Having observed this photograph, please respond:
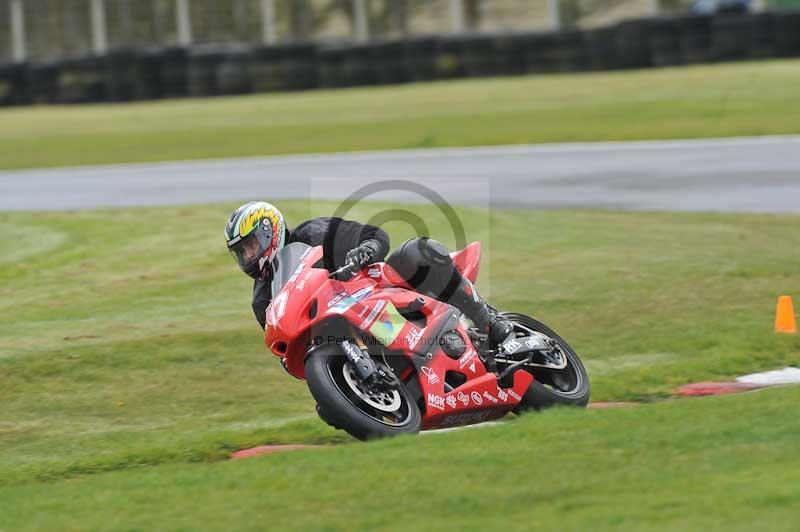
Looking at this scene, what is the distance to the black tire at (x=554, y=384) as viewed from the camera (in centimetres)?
746

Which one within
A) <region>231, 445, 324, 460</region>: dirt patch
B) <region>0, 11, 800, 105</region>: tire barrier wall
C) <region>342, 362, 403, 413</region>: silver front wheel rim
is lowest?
<region>231, 445, 324, 460</region>: dirt patch

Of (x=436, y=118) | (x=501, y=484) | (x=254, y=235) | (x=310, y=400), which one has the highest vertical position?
(x=254, y=235)

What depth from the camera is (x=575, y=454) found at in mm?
6027

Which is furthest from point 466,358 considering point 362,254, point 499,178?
point 499,178

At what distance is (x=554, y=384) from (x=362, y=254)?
1.56 meters

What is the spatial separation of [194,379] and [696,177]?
1070 centimetres

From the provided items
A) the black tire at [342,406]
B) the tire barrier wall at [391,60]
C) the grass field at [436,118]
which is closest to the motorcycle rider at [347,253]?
the black tire at [342,406]

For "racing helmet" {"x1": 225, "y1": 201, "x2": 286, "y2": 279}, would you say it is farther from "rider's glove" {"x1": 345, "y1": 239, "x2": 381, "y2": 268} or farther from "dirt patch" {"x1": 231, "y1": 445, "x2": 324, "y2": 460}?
"dirt patch" {"x1": 231, "y1": 445, "x2": 324, "y2": 460}

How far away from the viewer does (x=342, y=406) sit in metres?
6.58

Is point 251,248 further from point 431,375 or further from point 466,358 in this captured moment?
point 466,358

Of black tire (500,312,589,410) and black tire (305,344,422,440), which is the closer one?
black tire (305,344,422,440)

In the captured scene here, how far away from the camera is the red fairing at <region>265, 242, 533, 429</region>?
6.86m

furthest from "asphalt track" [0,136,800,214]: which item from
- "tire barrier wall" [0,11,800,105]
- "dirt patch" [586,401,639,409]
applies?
"dirt patch" [586,401,639,409]

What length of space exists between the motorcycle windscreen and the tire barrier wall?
74.8 ft
